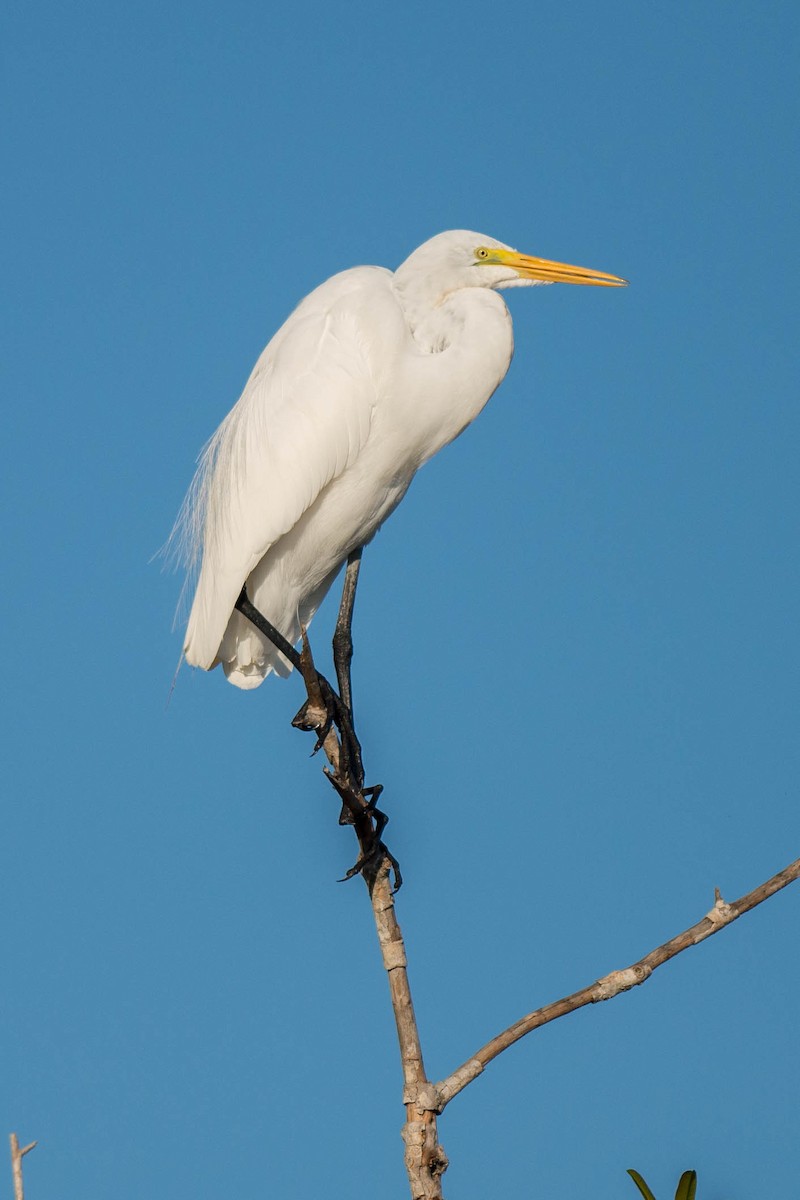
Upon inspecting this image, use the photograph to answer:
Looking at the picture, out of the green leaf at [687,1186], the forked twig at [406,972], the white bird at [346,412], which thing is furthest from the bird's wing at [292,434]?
the green leaf at [687,1186]

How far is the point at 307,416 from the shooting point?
3.26 m

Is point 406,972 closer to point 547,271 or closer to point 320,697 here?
point 320,697

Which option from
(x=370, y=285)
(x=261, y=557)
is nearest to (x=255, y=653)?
(x=261, y=557)

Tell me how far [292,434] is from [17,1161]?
5.68ft

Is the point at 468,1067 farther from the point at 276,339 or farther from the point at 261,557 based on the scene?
the point at 276,339

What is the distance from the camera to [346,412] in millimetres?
3223

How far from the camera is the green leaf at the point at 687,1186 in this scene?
3414 mm

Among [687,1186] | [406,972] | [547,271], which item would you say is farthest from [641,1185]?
[547,271]

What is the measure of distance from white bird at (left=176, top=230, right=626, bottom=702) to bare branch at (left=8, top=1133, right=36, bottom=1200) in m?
1.35

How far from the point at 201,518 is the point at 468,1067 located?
170cm

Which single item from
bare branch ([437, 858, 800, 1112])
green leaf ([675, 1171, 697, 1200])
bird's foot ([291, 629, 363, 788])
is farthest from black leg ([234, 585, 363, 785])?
green leaf ([675, 1171, 697, 1200])

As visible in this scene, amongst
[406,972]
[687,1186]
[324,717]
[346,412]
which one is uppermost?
[346,412]

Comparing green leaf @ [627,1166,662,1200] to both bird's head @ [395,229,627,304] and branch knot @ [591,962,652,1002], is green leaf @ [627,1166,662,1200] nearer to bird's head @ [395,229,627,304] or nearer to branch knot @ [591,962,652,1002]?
branch knot @ [591,962,652,1002]

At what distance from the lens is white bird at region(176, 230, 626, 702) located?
323 cm
